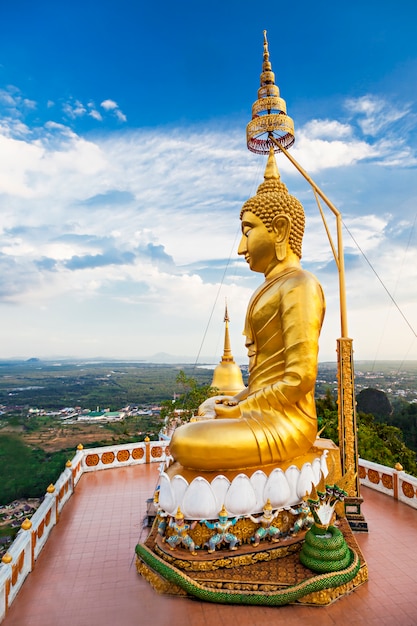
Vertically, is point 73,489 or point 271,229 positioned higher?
point 271,229

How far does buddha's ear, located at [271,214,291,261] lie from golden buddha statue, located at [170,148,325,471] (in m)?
0.02

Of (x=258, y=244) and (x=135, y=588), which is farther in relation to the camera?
(x=258, y=244)

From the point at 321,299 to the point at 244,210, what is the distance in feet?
7.00

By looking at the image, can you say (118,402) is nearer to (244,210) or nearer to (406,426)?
(406,426)

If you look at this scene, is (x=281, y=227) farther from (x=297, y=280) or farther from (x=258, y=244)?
(x=297, y=280)

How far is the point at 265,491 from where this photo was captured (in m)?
5.83

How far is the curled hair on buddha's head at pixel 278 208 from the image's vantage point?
7531mm

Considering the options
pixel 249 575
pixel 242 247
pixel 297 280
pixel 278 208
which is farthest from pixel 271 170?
pixel 249 575

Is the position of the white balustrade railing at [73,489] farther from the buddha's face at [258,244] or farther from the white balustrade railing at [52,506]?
the buddha's face at [258,244]

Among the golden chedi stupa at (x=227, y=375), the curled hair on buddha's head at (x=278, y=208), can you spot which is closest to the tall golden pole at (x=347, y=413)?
the curled hair on buddha's head at (x=278, y=208)

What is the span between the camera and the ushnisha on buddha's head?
297 inches

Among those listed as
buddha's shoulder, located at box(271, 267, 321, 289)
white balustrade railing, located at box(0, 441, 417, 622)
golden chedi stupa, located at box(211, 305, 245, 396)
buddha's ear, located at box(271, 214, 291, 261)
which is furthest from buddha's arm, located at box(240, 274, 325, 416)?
golden chedi stupa, located at box(211, 305, 245, 396)

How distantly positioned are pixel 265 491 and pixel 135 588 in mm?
2074

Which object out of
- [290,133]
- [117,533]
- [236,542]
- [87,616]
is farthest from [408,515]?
[290,133]
